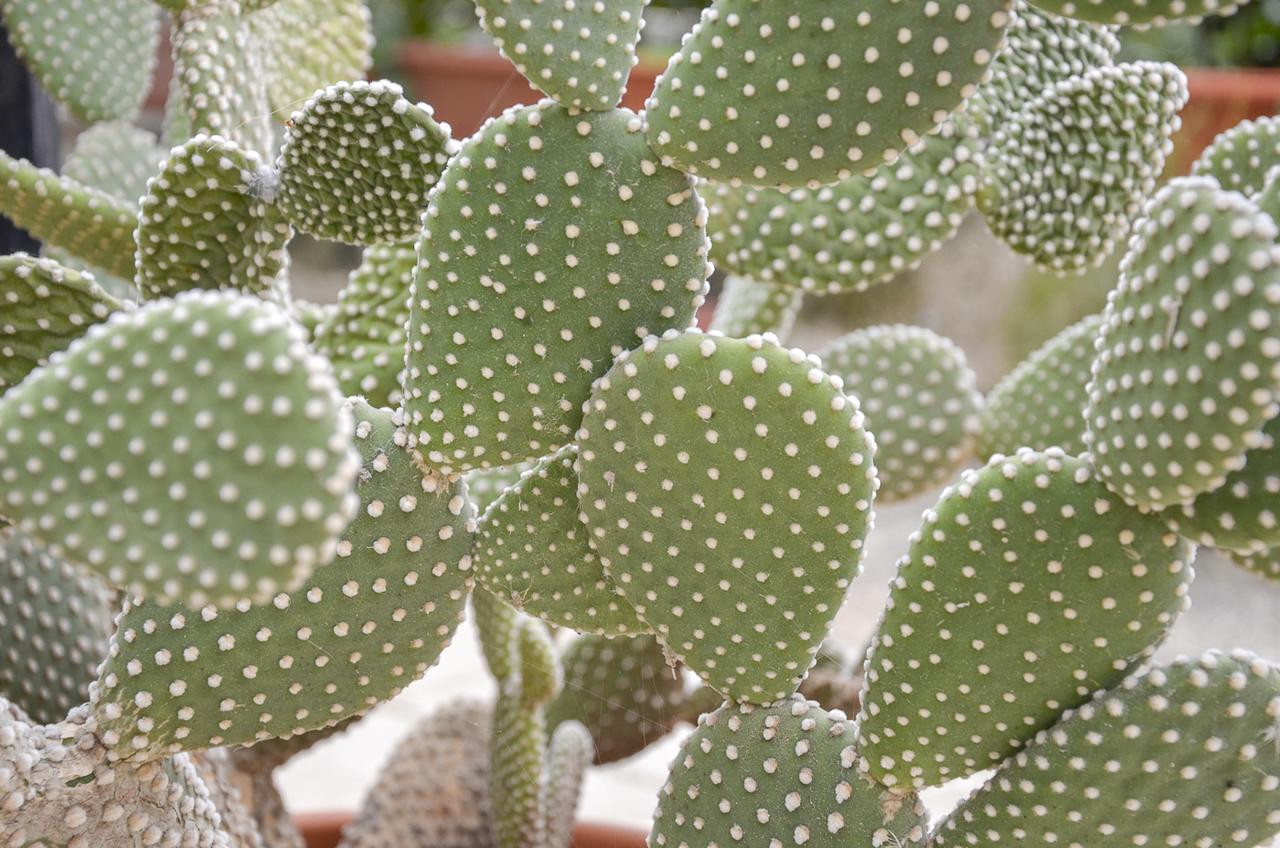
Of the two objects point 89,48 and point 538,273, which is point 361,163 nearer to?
point 538,273

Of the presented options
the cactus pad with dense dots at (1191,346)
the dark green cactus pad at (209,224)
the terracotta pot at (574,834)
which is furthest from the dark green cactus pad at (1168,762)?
the terracotta pot at (574,834)

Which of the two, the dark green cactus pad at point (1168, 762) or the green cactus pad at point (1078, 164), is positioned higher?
the green cactus pad at point (1078, 164)

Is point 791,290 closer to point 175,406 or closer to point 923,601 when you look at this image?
point 923,601

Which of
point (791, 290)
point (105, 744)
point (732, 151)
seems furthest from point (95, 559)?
point (791, 290)

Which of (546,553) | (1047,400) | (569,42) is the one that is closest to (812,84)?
(569,42)

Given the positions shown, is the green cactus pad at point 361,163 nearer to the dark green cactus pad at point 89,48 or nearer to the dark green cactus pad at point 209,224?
the dark green cactus pad at point 209,224

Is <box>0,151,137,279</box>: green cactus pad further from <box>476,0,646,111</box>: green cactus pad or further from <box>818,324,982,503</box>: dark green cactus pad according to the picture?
<box>818,324,982,503</box>: dark green cactus pad
